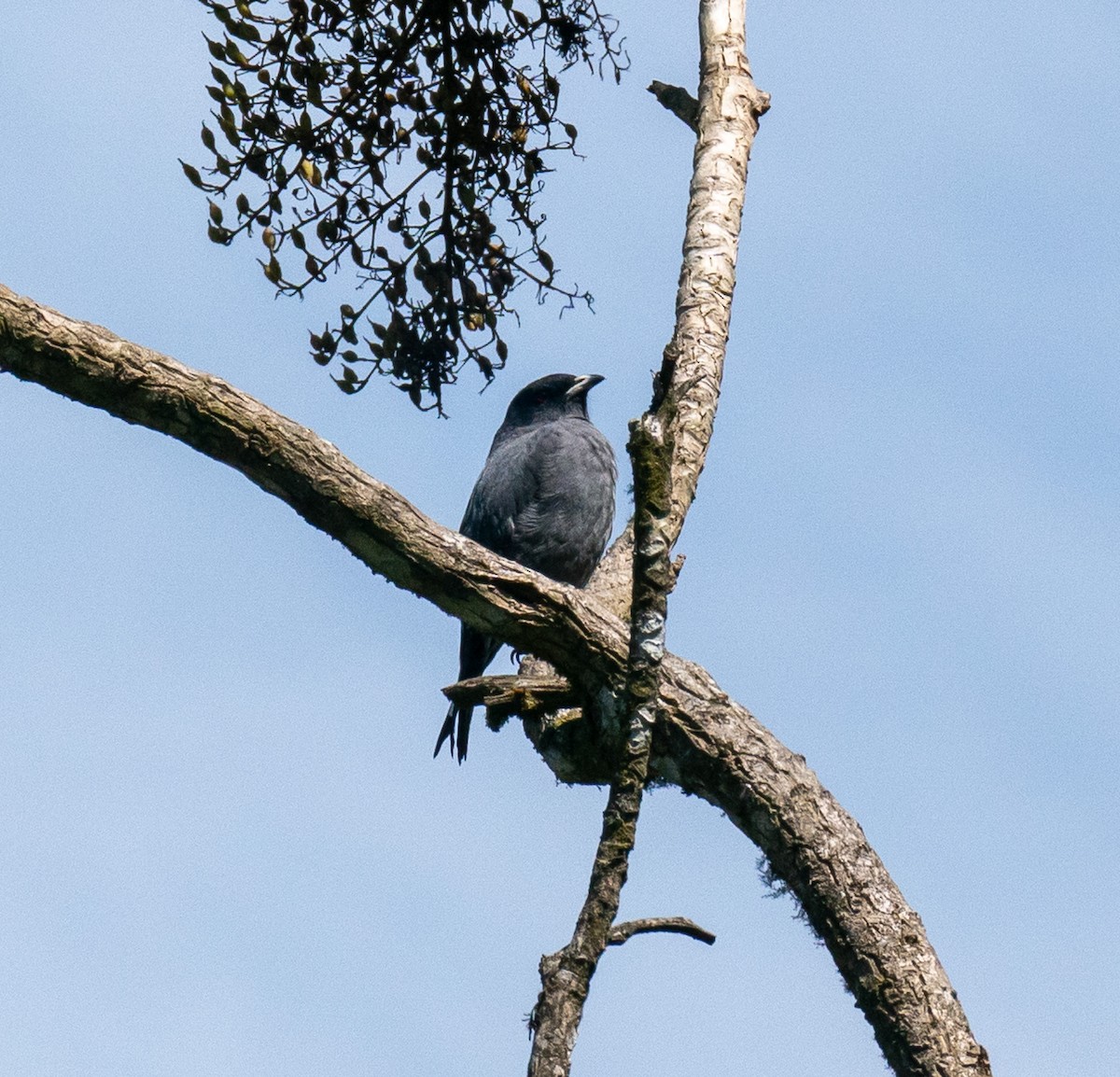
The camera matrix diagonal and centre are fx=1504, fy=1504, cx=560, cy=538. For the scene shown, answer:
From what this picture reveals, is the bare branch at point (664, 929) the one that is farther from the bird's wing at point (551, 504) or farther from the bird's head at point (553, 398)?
the bird's head at point (553, 398)

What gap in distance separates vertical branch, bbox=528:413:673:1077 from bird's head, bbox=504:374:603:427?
4987 millimetres

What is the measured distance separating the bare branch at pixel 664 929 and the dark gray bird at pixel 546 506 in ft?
A: 12.8

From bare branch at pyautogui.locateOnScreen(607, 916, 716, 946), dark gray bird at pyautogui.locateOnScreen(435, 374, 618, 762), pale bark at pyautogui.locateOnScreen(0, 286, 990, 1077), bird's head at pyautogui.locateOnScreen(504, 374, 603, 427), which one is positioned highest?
bird's head at pyautogui.locateOnScreen(504, 374, 603, 427)

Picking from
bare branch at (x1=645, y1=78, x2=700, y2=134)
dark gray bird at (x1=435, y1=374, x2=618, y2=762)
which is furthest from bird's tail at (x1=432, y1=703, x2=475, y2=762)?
bare branch at (x1=645, y1=78, x2=700, y2=134)

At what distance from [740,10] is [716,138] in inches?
27.1

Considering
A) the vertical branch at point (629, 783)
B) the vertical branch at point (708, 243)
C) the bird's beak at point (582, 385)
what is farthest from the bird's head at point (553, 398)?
the vertical branch at point (629, 783)

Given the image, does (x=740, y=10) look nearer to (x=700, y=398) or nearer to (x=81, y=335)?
(x=700, y=398)

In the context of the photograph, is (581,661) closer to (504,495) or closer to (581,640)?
(581,640)

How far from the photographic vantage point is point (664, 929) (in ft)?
12.0

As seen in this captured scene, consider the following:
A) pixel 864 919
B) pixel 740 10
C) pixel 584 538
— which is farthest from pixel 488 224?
pixel 864 919

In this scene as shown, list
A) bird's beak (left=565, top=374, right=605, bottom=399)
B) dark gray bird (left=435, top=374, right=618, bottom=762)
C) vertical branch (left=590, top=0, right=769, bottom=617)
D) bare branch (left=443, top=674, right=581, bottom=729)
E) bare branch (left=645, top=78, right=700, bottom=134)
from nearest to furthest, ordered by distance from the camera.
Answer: bare branch (left=443, top=674, right=581, bottom=729)
vertical branch (left=590, top=0, right=769, bottom=617)
bare branch (left=645, top=78, right=700, bottom=134)
dark gray bird (left=435, top=374, right=618, bottom=762)
bird's beak (left=565, top=374, right=605, bottom=399)

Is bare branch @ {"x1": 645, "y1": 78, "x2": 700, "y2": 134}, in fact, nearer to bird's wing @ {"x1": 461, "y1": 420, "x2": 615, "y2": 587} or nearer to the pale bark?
bird's wing @ {"x1": 461, "y1": 420, "x2": 615, "y2": 587}

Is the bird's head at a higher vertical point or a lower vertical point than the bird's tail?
higher

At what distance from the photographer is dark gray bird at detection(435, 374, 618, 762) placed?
7820mm
